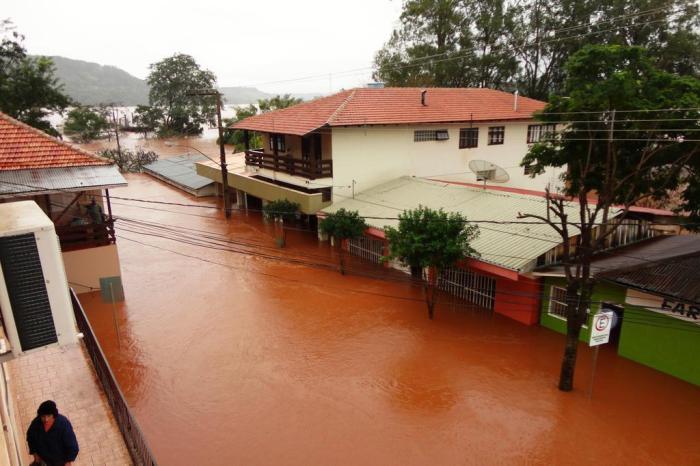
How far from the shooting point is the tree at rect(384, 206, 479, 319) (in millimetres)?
13391

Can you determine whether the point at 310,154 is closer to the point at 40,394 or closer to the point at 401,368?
the point at 401,368

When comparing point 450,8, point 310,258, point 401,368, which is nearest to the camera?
point 401,368

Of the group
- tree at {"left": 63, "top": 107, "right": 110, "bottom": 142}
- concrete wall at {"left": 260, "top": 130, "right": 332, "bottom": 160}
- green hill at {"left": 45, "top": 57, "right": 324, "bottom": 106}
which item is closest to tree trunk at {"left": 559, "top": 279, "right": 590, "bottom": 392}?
concrete wall at {"left": 260, "top": 130, "right": 332, "bottom": 160}

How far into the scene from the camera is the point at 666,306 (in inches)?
423

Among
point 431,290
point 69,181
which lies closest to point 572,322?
point 431,290

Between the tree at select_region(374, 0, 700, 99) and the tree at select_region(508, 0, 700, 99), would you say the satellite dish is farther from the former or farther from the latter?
the tree at select_region(374, 0, 700, 99)

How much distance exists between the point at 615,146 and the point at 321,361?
29.2 feet

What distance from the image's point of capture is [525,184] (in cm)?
2808

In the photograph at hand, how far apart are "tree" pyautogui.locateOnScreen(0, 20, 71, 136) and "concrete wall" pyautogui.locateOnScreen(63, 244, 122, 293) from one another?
71.7 feet

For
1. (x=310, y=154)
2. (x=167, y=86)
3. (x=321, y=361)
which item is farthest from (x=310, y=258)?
(x=167, y=86)

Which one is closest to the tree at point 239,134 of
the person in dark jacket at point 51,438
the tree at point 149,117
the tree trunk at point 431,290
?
the tree at point 149,117

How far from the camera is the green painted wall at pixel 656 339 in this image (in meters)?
10.7

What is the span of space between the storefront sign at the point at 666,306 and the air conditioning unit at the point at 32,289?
37.1 ft

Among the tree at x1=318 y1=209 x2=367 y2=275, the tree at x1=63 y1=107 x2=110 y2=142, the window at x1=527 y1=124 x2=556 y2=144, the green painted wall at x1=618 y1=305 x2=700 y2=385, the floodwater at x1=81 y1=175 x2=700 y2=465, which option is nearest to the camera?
the floodwater at x1=81 y1=175 x2=700 y2=465
